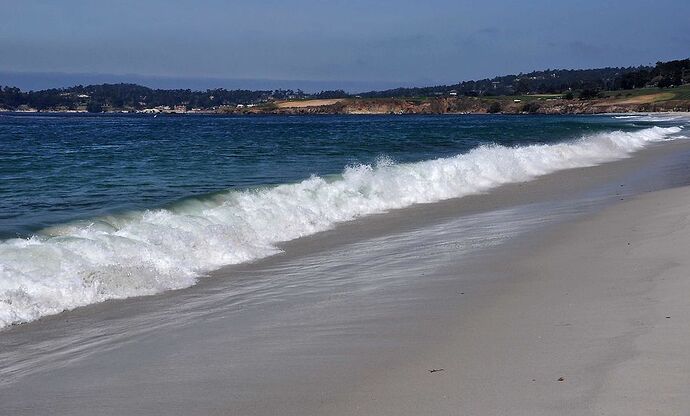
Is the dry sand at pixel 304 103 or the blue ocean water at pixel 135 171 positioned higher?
the dry sand at pixel 304 103

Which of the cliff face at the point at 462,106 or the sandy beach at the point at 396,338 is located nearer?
the sandy beach at the point at 396,338

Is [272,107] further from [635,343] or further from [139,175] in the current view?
[635,343]

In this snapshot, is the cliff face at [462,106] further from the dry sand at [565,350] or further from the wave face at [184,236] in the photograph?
the dry sand at [565,350]

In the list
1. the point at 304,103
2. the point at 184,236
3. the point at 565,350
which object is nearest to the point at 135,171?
the point at 184,236

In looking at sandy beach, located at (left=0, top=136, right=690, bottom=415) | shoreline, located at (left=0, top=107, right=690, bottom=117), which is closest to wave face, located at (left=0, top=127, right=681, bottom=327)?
sandy beach, located at (left=0, top=136, right=690, bottom=415)

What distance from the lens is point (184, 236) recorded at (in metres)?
11.5

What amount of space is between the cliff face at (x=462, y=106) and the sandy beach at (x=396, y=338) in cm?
14723

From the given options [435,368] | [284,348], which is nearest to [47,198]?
[284,348]

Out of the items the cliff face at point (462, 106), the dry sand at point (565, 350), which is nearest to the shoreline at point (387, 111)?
the cliff face at point (462, 106)

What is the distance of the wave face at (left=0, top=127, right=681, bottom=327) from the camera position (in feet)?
29.1

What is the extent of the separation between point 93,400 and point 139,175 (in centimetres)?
1567

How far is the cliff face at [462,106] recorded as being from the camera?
6181 inches

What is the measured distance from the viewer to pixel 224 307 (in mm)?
8438

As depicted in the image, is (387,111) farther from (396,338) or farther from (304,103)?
(396,338)
